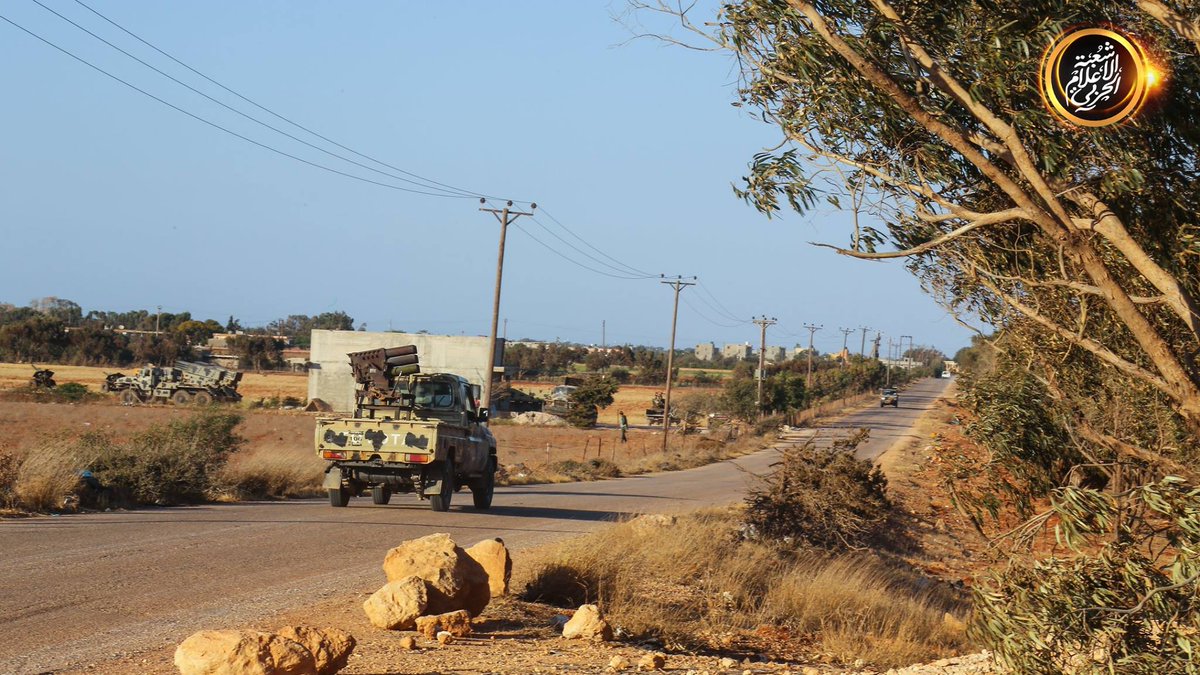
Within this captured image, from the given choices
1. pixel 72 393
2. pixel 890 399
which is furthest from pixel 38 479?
pixel 890 399

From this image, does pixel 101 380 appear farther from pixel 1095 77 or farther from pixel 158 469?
pixel 1095 77

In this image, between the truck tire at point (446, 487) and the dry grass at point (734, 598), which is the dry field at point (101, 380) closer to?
the truck tire at point (446, 487)

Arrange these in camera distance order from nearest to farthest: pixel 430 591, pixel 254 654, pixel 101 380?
pixel 254 654
pixel 430 591
pixel 101 380

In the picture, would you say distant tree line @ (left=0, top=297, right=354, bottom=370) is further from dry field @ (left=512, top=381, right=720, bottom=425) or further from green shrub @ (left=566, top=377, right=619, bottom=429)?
green shrub @ (left=566, top=377, right=619, bottom=429)

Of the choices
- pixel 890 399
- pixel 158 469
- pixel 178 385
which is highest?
pixel 890 399

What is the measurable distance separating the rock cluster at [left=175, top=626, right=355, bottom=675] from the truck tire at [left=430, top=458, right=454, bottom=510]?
11863 mm

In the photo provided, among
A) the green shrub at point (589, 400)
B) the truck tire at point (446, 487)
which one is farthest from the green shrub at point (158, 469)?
the green shrub at point (589, 400)

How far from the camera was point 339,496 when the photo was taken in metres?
18.8

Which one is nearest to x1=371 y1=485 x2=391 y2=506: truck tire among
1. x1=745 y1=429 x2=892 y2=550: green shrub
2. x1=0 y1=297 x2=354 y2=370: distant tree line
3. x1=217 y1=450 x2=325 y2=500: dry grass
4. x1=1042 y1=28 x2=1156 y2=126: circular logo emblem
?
x1=217 y1=450 x2=325 y2=500: dry grass

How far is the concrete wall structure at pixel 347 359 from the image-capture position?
7506 cm

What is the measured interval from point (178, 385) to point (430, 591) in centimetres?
6406

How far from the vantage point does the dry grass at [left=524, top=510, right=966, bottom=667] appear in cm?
1091

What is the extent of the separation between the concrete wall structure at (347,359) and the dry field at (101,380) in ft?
21.5

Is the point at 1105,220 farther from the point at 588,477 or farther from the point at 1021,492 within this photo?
the point at 588,477
